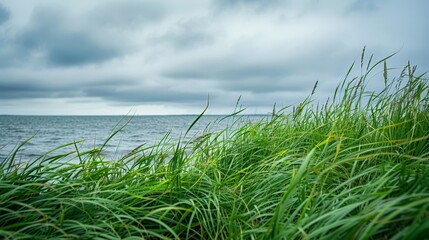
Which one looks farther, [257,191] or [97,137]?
[97,137]

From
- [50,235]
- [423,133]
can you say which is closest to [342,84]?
[423,133]

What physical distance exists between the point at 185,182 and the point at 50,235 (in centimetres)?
100

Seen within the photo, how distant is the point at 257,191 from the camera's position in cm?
216

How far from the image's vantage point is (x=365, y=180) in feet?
7.18

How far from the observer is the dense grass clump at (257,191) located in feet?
4.31

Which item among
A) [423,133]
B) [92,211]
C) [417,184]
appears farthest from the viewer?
[423,133]

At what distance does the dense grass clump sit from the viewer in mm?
1314

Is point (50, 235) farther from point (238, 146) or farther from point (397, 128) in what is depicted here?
Answer: point (397, 128)

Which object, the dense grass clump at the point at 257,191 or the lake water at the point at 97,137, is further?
the lake water at the point at 97,137

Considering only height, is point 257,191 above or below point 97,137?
above

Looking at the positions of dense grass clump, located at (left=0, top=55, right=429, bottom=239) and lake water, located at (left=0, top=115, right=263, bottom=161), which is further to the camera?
lake water, located at (left=0, top=115, right=263, bottom=161)

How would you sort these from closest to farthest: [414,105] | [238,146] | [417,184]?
→ [417,184] < [414,105] < [238,146]

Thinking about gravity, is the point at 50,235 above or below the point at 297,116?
below

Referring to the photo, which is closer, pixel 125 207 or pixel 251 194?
pixel 125 207
